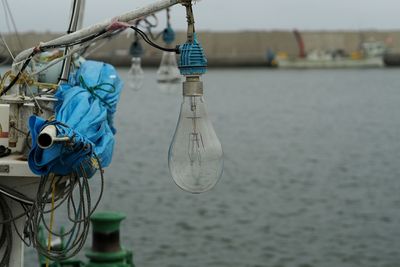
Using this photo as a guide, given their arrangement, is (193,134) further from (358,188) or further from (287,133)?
(287,133)

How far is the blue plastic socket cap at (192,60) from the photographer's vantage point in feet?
18.6

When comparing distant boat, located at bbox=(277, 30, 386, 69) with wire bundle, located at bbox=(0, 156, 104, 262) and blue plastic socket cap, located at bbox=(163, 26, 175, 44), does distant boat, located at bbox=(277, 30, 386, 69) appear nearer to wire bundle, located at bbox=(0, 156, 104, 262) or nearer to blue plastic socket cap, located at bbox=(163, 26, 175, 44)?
blue plastic socket cap, located at bbox=(163, 26, 175, 44)

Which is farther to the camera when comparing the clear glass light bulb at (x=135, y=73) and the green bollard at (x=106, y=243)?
the green bollard at (x=106, y=243)

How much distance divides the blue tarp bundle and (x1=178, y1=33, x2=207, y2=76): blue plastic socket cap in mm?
777

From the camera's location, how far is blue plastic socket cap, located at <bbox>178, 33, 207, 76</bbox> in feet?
18.6

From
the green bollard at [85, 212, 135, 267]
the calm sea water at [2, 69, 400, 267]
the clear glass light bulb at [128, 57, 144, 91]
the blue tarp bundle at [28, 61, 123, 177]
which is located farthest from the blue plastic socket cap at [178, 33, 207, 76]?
the calm sea water at [2, 69, 400, 267]

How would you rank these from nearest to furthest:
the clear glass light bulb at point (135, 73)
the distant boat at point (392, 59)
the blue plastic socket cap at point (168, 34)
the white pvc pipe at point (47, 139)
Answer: the white pvc pipe at point (47, 139)
the blue plastic socket cap at point (168, 34)
the clear glass light bulb at point (135, 73)
the distant boat at point (392, 59)

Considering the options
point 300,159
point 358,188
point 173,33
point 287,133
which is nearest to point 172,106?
point 287,133

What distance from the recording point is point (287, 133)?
5397 cm

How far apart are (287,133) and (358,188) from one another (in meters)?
21.2

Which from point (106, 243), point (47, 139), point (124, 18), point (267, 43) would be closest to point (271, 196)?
point (106, 243)

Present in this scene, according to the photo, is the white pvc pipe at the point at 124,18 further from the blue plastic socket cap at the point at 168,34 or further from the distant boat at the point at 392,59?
the distant boat at the point at 392,59

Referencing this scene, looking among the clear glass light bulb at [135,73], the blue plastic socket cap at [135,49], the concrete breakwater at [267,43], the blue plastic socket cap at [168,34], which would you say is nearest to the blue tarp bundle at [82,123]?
the blue plastic socket cap at [168,34]

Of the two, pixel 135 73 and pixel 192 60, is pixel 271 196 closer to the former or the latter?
pixel 135 73
